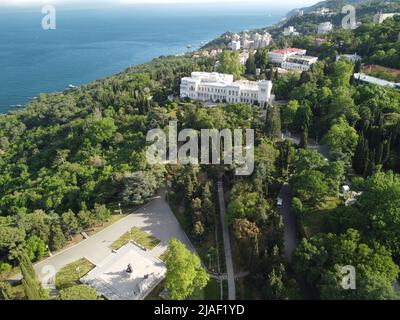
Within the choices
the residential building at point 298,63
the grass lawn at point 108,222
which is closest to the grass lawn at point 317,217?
the grass lawn at point 108,222

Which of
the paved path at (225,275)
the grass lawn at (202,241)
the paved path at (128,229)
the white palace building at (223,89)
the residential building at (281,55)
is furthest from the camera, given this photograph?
the residential building at (281,55)

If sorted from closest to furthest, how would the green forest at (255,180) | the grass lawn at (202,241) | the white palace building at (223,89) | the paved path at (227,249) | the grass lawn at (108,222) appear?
the green forest at (255,180)
the paved path at (227,249)
the grass lawn at (202,241)
the grass lawn at (108,222)
the white palace building at (223,89)

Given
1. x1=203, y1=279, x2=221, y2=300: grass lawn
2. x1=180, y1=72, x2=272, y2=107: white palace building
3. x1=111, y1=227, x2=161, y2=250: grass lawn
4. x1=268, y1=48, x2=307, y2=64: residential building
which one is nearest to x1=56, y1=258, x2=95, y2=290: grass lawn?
x1=111, y1=227, x2=161, y2=250: grass lawn

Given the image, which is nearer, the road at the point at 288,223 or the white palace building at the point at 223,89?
the road at the point at 288,223

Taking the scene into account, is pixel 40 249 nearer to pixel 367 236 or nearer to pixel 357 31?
pixel 367 236

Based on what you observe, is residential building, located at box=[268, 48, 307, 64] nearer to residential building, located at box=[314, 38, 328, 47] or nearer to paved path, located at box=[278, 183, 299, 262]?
residential building, located at box=[314, 38, 328, 47]

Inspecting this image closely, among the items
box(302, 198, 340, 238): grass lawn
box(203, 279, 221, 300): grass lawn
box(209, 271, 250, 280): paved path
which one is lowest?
box(203, 279, 221, 300): grass lawn

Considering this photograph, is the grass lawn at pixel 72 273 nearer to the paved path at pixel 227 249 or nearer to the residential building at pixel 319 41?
the paved path at pixel 227 249
